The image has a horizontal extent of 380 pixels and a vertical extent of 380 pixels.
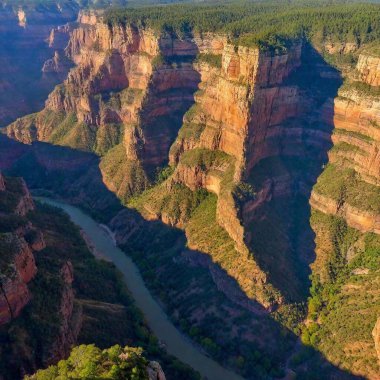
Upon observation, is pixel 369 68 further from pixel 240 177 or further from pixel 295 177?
pixel 240 177

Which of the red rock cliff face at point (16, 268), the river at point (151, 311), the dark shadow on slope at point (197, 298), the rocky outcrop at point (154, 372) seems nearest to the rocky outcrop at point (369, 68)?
the dark shadow on slope at point (197, 298)

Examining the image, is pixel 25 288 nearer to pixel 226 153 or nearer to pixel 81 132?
pixel 226 153

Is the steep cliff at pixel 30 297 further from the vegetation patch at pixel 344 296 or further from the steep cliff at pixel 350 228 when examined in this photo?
the steep cliff at pixel 350 228

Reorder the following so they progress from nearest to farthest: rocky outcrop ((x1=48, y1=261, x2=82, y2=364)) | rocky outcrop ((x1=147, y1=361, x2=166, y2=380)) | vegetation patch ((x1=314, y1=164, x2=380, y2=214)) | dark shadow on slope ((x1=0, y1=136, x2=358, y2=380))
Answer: rocky outcrop ((x1=147, y1=361, x2=166, y2=380)), rocky outcrop ((x1=48, y1=261, x2=82, y2=364)), dark shadow on slope ((x1=0, y1=136, x2=358, y2=380)), vegetation patch ((x1=314, y1=164, x2=380, y2=214))

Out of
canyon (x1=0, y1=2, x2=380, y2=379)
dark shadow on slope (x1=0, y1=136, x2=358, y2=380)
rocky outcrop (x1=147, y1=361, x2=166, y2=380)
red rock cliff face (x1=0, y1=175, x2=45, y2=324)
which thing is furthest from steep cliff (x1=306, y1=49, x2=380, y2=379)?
red rock cliff face (x1=0, y1=175, x2=45, y2=324)

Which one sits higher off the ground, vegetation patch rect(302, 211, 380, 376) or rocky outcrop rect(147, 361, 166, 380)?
rocky outcrop rect(147, 361, 166, 380)

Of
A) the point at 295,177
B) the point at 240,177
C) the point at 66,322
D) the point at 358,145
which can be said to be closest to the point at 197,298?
the point at 240,177

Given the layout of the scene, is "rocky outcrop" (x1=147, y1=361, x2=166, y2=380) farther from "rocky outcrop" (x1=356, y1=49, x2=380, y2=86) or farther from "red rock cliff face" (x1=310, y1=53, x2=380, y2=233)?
"rocky outcrop" (x1=356, y1=49, x2=380, y2=86)
